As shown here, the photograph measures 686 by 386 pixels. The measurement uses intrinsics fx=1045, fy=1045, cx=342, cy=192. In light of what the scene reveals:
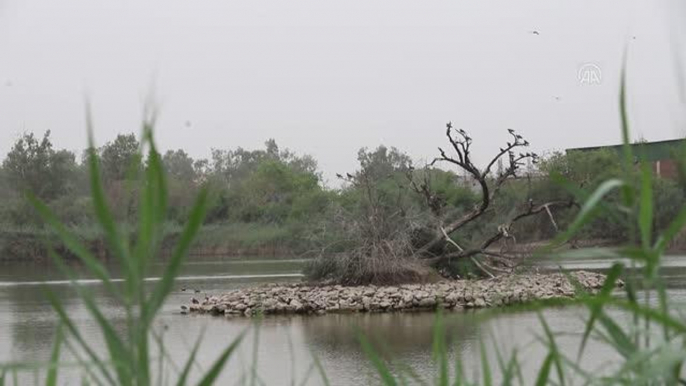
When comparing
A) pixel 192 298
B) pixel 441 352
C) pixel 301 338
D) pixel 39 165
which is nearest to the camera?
pixel 441 352

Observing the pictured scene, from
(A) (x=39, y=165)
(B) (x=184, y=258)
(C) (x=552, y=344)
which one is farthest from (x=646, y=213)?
(A) (x=39, y=165)

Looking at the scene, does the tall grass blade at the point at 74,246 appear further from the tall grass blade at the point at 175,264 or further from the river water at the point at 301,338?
the river water at the point at 301,338

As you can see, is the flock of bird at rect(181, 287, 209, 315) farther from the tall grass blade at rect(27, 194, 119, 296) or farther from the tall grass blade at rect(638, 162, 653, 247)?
the tall grass blade at rect(638, 162, 653, 247)

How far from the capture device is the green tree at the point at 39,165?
3562 centimetres

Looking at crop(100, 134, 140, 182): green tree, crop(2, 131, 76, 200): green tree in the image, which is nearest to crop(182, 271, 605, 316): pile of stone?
crop(100, 134, 140, 182): green tree

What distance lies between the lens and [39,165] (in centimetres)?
3884

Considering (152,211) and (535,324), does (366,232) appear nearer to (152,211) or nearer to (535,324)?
(535,324)

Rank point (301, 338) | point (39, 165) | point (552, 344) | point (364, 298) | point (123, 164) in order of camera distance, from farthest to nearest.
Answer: point (39, 165)
point (364, 298)
point (301, 338)
point (123, 164)
point (552, 344)

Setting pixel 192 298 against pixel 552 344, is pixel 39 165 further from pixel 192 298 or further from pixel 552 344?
pixel 552 344

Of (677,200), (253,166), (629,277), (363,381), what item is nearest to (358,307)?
(363,381)

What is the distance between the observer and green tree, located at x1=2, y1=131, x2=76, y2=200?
3562 centimetres

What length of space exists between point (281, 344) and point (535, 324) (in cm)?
203

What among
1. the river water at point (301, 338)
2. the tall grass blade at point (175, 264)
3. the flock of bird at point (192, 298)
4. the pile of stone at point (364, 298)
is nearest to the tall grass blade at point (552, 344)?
the tall grass blade at point (175, 264)

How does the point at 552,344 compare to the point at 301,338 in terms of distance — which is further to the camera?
the point at 301,338
